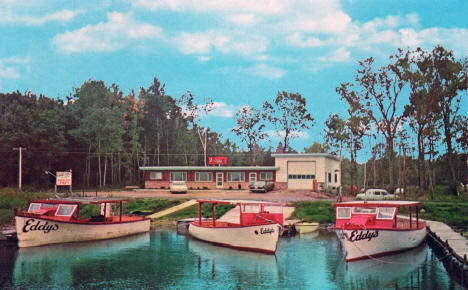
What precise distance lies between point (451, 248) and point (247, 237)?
38.4 feet

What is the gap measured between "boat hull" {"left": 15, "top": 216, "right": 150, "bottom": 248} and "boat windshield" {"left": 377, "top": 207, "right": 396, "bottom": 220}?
62.1 ft

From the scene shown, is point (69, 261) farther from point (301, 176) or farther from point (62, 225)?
point (301, 176)

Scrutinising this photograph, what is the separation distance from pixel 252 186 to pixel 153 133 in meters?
44.5

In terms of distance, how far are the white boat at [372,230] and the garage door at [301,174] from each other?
3444 cm

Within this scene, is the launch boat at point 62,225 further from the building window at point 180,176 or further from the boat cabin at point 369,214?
the building window at point 180,176

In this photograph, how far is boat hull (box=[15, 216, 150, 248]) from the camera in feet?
108

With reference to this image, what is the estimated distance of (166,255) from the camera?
30.8 meters

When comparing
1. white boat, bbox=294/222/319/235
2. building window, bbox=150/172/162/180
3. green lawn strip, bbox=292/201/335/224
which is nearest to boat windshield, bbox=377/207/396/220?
white boat, bbox=294/222/319/235

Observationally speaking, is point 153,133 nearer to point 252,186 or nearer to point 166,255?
point 252,186

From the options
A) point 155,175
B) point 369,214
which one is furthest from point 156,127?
point 369,214

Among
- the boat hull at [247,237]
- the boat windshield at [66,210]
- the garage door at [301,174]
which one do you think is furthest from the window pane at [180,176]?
the boat hull at [247,237]

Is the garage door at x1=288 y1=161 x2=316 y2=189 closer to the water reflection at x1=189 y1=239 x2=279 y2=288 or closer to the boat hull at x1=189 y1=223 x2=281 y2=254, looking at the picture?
the boat hull at x1=189 y1=223 x2=281 y2=254

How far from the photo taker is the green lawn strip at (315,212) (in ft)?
148

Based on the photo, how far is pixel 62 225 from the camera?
113 ft
